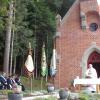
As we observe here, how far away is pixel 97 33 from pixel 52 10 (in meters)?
14.6

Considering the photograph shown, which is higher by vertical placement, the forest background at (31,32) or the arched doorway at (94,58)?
the forest background at (31,32)

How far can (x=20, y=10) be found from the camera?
129ft

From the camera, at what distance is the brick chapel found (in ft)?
109

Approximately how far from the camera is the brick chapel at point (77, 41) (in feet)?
109

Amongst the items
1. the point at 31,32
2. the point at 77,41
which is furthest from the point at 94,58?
the point at 31,32

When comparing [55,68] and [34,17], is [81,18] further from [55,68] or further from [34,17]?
[34,17]

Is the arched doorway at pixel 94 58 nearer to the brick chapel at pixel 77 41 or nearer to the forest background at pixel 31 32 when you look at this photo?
the brick chapel at pixel 77 41

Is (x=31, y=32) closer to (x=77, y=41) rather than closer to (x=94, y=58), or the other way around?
(x=77, y=41)

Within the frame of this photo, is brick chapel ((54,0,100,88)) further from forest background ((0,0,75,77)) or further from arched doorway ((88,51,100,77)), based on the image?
forest background ((0,0,75,77))

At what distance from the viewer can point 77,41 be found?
110ft

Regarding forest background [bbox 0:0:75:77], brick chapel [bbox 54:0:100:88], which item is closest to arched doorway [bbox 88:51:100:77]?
brick chapel [bbox 54:0:100:88]

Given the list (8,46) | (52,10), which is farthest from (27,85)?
(52,10)

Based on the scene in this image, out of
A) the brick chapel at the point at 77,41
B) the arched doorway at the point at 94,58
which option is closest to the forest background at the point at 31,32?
the brick chapel at the point at 77,41

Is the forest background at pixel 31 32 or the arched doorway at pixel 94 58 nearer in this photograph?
the arched doorway at pixel 94 58
